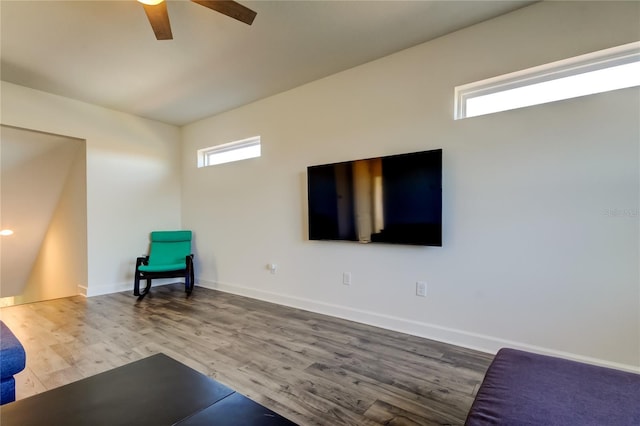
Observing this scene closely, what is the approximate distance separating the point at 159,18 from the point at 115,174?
3.19 m

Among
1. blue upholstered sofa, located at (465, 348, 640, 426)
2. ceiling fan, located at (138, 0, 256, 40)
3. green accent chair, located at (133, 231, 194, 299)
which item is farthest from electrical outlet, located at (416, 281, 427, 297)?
green accent chair, located at (133, 231, 194, 299)

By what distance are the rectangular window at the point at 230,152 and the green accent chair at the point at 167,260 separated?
1.19 m

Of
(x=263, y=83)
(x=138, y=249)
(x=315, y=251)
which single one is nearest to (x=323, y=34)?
(x=263, y=83)

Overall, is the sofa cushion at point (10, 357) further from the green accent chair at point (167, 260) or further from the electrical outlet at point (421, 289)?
the electrical outlet at point (421, 289)

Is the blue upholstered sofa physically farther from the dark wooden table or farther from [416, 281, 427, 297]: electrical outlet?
[416, 281, 427, 297]: electrical outlet

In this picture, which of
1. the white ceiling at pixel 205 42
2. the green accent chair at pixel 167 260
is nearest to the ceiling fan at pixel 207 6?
the white ceiling at pixel 205 42

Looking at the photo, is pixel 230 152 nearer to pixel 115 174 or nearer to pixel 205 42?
pixel 115 174

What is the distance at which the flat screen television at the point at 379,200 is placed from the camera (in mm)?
2619

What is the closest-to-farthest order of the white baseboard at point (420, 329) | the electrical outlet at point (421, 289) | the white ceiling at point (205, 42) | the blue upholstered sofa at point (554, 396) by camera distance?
the blue upholstered sofa at point (554, 396) < the white baseboard at point (420, 329) < the white ceiling at point (205, 42) < the electrical outlet at point (421, 289)

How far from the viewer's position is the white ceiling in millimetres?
2307

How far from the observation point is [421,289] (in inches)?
108

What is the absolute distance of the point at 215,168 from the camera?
4.58 metres

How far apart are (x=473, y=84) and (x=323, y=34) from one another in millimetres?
1317

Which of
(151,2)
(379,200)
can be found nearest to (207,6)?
(151,2)
